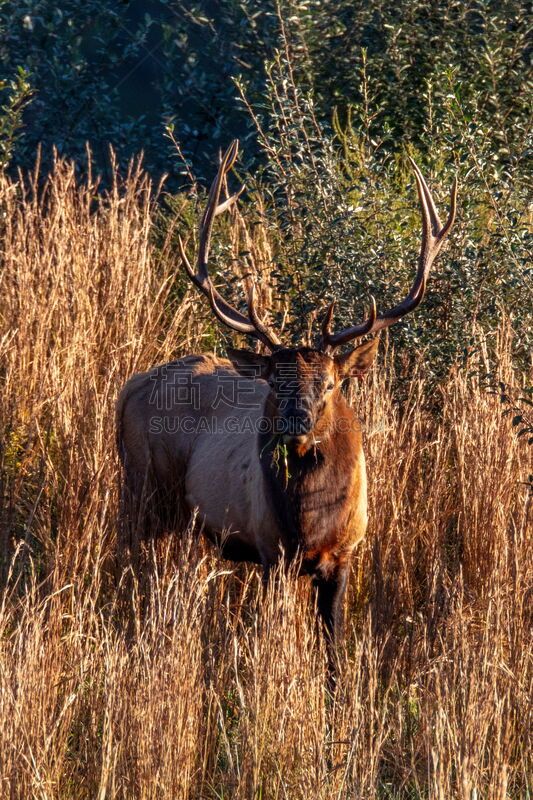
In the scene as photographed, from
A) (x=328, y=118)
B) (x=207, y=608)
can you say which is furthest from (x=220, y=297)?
(x=328, y=118)

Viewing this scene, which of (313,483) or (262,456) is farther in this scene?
(262,456)

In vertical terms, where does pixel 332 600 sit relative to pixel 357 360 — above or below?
below

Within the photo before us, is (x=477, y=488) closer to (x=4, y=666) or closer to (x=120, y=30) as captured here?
(x=4, y=666)

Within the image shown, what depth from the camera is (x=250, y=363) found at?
5691 mm

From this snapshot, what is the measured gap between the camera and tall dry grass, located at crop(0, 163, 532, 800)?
13.2ft

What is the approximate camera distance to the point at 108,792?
12.9 ft

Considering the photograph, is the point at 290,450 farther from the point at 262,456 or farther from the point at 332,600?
the point at 332,600

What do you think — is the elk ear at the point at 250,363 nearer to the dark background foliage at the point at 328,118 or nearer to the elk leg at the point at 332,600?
the elk leg at the point at 332,600

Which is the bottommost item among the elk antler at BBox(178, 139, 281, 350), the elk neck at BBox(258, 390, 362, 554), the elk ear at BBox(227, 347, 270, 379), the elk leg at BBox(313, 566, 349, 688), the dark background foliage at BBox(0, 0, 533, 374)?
the elk leg at BBox(313, 566, 349, 688)

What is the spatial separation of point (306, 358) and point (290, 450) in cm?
45

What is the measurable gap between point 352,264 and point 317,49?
4229 millimetres

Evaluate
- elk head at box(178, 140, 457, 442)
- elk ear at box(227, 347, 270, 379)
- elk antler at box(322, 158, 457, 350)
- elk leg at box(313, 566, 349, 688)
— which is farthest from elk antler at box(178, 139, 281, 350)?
elk leg at box(313, 566, 349, 688)

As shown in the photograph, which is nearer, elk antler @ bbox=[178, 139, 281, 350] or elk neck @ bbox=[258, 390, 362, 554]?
elk neck @ bbox=[258, 390, 362, 554]

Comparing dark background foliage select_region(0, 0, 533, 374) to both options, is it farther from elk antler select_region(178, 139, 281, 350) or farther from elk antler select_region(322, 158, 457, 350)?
elk antler select_region(178, 139, 281, 350)
